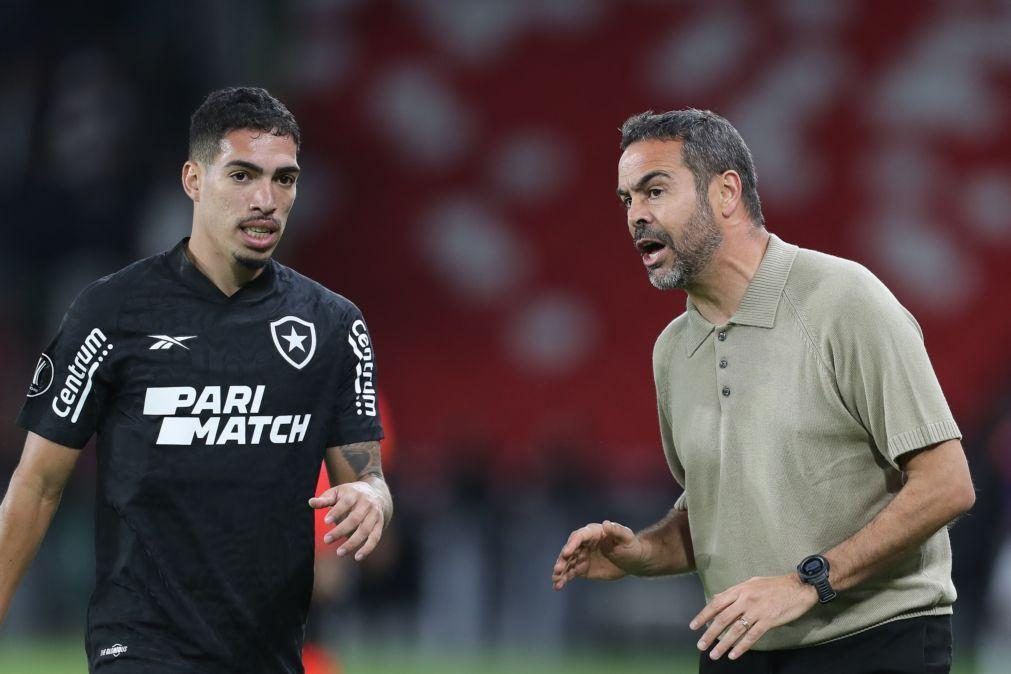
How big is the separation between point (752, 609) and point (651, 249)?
3.27 ft

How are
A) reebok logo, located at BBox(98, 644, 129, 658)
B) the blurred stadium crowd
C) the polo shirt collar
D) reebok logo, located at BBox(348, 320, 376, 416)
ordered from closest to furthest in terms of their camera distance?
reebok logo, located at BBox(98, 644, 129, 658) → the polo shirt collar → reebok logo, located at BBox(348, 320, 376, 416) → the blurred stadium crowd

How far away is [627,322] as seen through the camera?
14.0 metres

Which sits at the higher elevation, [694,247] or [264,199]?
[264,199]

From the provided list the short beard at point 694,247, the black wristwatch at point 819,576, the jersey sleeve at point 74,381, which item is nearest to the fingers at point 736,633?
the black wristwatch at point 819,576

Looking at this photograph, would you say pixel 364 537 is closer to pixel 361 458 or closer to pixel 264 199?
pixel 361 458

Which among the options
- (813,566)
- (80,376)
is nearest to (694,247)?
(813,566)

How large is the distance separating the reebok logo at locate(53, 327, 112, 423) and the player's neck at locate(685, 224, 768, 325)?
148 cm

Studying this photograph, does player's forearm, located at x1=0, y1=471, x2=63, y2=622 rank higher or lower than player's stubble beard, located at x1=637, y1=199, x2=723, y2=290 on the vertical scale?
lower

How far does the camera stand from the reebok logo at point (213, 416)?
3.87 m

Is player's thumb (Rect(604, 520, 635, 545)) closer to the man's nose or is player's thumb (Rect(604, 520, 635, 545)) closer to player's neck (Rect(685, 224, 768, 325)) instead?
player's neck (Rect(685, 224, 768, 325))

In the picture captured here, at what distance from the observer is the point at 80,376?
3.87m

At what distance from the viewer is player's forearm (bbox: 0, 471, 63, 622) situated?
12.6 feet

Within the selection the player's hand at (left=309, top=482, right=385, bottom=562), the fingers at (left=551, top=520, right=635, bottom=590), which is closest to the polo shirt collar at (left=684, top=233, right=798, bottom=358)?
the fingers at (left=551, top=520, right=635, bottom=590)

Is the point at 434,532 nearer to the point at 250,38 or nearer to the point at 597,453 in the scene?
the point at 597,453
